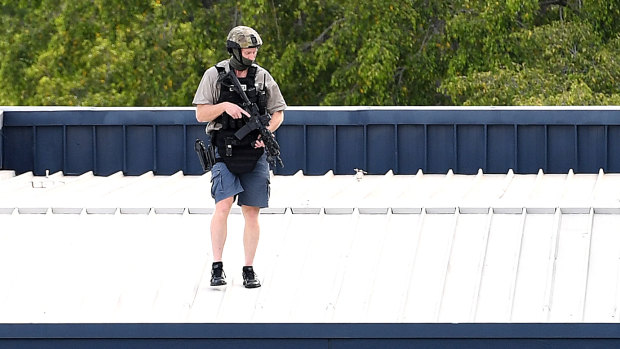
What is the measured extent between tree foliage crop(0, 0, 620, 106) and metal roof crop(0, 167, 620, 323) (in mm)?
9422

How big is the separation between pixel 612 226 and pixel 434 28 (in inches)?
586

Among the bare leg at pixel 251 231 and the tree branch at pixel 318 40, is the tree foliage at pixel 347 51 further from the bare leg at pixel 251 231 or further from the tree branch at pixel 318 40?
the bare leg at pixel 251 231

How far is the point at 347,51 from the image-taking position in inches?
1087

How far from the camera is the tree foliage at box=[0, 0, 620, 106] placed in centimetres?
2502

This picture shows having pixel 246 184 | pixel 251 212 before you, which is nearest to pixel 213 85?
pixel 246 184

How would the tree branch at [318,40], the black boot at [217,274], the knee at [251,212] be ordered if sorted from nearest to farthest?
the knee at [251,212], the black boot at [217,274], the tree branch at [318,40]

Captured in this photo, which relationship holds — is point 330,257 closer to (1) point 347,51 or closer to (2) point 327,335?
(2) point 327,335

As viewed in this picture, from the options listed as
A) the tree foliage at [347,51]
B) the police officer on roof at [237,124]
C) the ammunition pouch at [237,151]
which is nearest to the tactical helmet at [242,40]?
the police officer on roof at [237,124]

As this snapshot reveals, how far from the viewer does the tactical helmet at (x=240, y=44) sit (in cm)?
1111

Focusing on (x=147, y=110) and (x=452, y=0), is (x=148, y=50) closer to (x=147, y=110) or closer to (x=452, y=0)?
(x=452, y=0)

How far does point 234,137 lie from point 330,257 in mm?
2056

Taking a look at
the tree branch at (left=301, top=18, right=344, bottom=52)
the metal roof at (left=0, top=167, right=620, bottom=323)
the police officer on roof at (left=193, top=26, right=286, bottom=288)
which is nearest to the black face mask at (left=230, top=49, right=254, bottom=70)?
the police officer on roof at (left=193, top=26, right=286, bottom=288)

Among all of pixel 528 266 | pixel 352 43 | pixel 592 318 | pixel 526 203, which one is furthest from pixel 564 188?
pixel 352 43

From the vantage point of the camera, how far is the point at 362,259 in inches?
509
